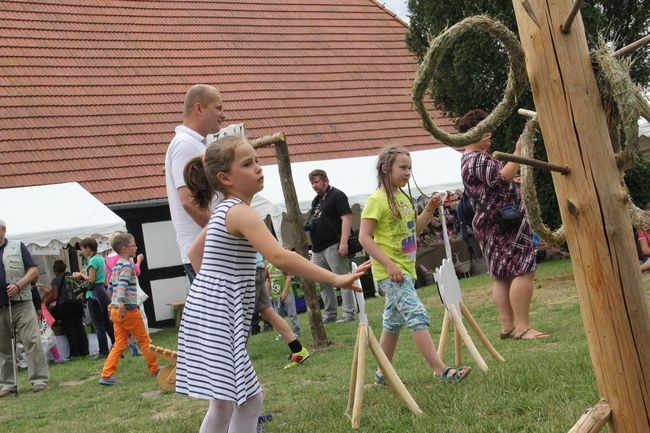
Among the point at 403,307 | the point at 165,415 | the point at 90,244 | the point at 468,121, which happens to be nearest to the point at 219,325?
the point at 403,307

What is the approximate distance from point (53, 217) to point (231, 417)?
950cm

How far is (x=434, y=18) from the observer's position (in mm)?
15789

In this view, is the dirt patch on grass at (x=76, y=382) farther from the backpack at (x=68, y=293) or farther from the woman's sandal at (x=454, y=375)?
the woman's sandal at (x=454, y=375)

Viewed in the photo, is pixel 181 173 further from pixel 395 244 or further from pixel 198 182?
pixel 395 244

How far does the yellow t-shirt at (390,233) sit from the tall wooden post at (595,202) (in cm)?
293

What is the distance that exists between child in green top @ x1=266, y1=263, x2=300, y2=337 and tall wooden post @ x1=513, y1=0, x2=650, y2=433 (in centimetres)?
821

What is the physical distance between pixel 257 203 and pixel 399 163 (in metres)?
8.12

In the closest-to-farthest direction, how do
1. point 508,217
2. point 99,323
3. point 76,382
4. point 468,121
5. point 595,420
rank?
point 595,420, point 468,121, point 508,217, point 76,382, point 99,323

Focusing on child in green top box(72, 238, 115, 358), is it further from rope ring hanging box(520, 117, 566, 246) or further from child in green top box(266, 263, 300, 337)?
rope ring hanging box(520, 117, 566, 246)

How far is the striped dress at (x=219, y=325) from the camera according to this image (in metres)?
3.73

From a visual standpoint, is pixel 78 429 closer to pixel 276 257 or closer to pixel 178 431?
pixel 178 431

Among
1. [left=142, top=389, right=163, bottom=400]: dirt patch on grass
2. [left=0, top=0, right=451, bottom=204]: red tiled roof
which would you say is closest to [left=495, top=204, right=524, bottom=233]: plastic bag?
[left=142, top=389, right=163, bottom=400]: dirt patch on grass

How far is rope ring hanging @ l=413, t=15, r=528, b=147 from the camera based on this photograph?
2.64m

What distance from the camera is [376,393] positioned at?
17.9ft
